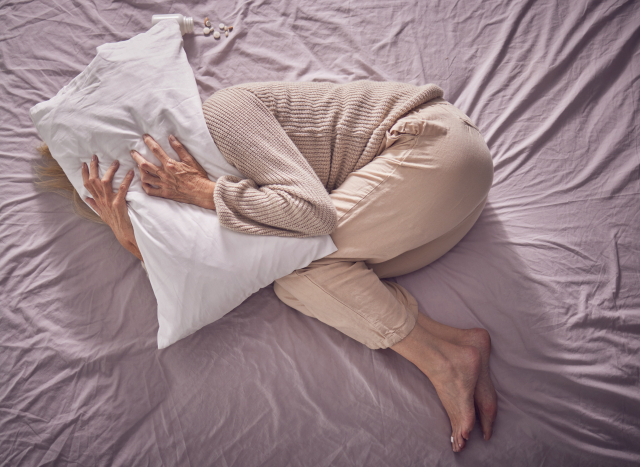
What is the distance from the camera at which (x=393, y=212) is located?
831mm

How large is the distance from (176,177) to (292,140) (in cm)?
29

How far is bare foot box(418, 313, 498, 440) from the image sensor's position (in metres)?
0.86

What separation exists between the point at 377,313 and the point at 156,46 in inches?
34.1

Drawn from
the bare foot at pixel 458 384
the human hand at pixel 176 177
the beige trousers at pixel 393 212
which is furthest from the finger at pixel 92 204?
the bare foot at pixel 458 384

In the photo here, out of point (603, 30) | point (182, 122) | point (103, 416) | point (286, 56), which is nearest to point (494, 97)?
point (603, 30)

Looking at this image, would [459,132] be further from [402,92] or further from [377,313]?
[377,313]

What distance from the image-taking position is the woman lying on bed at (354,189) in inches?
32.2

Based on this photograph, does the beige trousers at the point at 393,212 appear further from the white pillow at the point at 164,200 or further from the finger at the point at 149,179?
the finger at the point at 149,179

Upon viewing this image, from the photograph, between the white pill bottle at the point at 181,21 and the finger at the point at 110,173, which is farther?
the white pill bottle at the point at 181,21

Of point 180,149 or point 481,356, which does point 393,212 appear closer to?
point 481,356

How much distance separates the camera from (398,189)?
825mm

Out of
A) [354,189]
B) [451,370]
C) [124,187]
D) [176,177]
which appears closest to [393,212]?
[354,189]

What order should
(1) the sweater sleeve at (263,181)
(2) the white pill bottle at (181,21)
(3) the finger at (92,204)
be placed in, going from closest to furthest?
(1) the sweater sleeve at (263,181)
(3) the finger at (92,204)
(2) the white pill bottle at (181,21)

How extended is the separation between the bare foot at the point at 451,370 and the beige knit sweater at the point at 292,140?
0.35m
